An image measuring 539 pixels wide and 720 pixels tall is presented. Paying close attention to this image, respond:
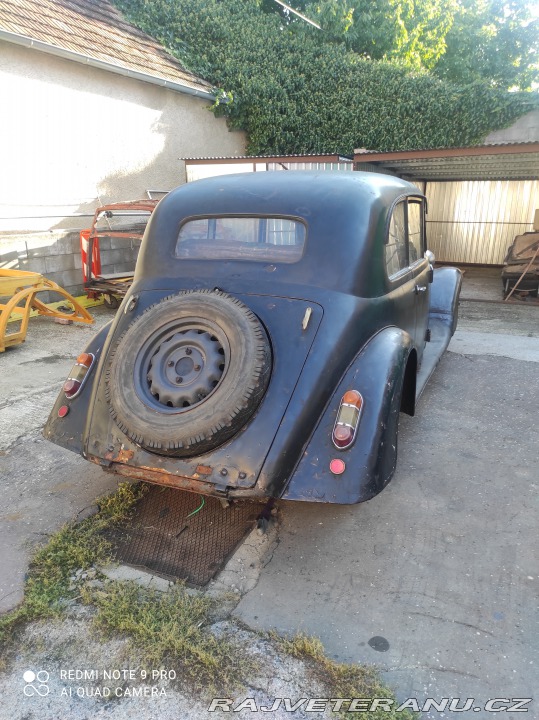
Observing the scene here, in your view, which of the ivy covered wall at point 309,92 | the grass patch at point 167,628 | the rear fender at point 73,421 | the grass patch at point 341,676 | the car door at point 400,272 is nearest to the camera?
the grass patch at point 341,676

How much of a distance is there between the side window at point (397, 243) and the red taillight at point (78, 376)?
2.05 metres

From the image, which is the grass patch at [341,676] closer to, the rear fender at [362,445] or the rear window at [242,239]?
the rear fender at [362,445]

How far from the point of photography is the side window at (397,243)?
11.4ft

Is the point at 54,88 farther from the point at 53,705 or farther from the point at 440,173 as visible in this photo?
the point at 53,705

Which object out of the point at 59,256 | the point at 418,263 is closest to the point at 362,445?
the point at 418,263

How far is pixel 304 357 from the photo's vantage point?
2762 mm

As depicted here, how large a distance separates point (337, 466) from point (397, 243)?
6.32ft

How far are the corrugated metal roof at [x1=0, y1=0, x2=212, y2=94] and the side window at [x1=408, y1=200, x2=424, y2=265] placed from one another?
760 cm

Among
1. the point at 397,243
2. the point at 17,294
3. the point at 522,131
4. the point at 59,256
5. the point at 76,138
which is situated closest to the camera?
the point at 397,243

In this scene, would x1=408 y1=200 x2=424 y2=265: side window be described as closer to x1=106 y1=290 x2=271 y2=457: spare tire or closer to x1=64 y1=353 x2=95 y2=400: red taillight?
x1=106 y1=290 x2=271 y2=457: spare tire

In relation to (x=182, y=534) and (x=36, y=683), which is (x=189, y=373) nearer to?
(x=182, y=534)

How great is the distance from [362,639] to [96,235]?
7518 mm

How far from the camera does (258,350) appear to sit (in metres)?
2.67

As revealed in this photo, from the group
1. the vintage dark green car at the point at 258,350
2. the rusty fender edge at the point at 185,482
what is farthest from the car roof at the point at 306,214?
the rusty fender edge at the point at 185,482
